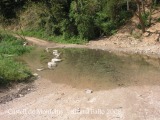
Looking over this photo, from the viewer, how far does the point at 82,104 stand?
11.1 metres

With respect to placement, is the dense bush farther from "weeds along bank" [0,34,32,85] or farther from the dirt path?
the dirt path

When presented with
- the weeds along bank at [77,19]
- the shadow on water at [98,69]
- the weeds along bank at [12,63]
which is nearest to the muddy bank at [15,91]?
the weeds along bank at [12,63]

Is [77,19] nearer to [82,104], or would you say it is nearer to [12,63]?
[12,63]

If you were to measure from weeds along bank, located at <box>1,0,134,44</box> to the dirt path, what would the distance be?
9660 millimetres

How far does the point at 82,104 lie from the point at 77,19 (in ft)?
39.6

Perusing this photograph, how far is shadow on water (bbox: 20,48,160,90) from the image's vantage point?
13609mm

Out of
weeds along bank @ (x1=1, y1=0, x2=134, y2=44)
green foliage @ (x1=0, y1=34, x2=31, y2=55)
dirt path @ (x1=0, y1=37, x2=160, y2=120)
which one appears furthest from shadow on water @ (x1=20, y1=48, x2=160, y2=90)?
weeds along bank @ (x1=1, y1=0, x2=134, y2=44)

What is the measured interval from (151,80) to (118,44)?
7322mm

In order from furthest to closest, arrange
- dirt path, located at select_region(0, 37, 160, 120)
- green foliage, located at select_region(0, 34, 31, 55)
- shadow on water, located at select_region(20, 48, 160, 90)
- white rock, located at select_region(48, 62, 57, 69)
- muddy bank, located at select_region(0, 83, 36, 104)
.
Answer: green foliage, located at select_region(0, 34, 31, 55) → white rock, located at select_region(48, 62, 57, 69) → shadow on water, located at select_region(20, 48, 160, 90) → muddy bank, located at select_region(0, 83, 36, 104) → dirt path, located at select_region(0, 37, 160, 120)

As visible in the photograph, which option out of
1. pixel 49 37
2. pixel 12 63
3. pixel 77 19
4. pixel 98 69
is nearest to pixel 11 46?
pixel 49 37

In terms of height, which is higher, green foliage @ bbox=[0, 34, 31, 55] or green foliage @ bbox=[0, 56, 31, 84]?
green foliage @ bbox=[0, 56, 31, 84]

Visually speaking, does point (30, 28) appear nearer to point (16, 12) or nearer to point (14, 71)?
point (16, 12)

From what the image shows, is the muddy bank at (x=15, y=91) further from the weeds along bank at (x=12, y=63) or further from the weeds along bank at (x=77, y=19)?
the weeds along bank at (x=77, y=19)

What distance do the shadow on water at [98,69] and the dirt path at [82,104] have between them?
0.81 m
